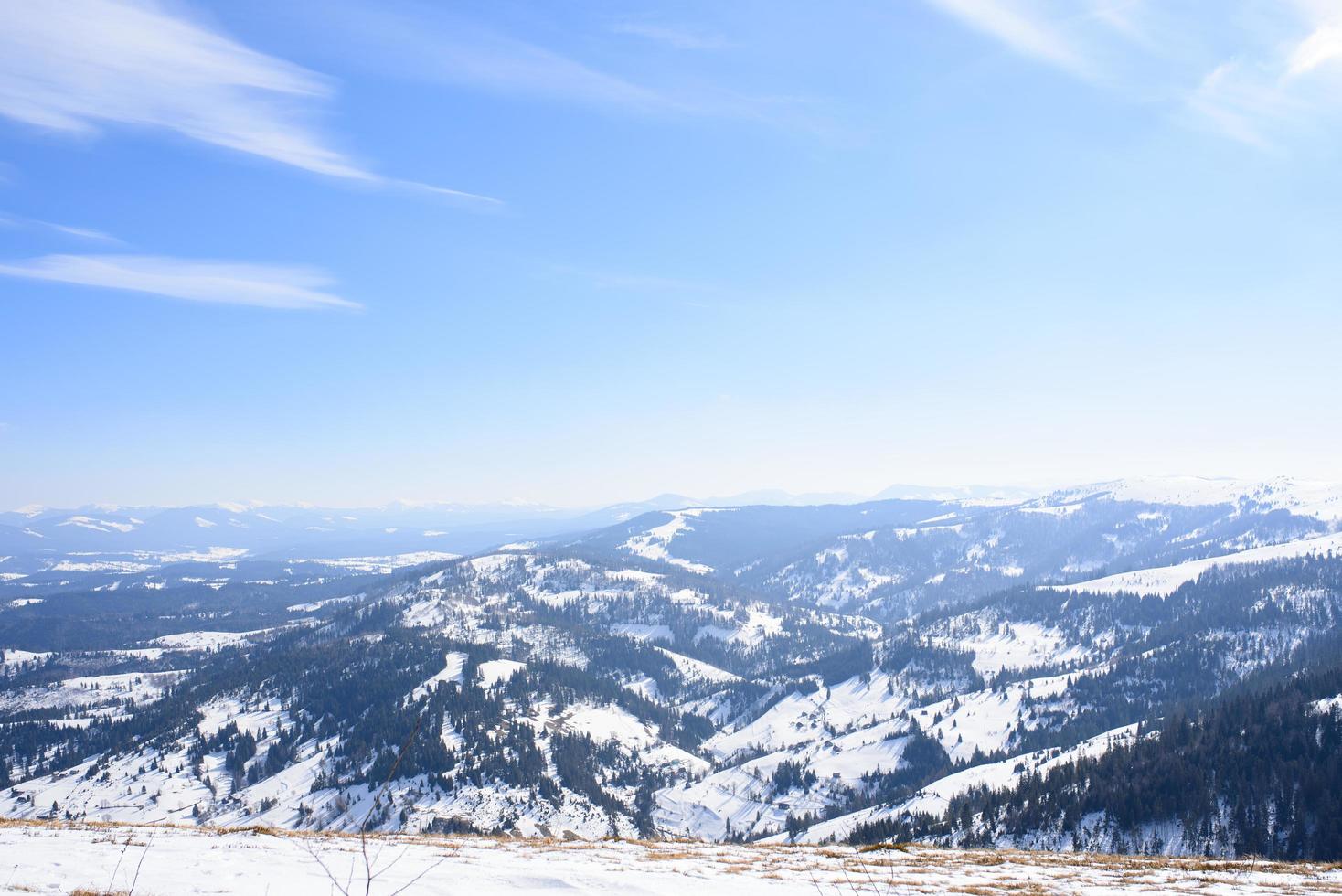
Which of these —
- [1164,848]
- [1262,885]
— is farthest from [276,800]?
[1262,885]

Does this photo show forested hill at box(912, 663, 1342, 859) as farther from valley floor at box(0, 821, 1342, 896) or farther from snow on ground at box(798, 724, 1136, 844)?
valley floor at box(0, 821, 1342, 896)

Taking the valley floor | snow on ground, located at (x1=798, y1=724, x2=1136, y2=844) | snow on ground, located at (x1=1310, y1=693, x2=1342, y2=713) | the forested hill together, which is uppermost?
the valley floor

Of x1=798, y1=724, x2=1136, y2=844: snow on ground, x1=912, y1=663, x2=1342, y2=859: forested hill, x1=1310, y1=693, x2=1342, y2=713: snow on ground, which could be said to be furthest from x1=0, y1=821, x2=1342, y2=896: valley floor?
x1=798, y1=724, x2=1136, y2=844: snow on ground

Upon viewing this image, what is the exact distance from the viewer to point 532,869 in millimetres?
28094

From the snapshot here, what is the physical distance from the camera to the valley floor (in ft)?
76.6

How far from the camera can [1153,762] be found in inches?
4823

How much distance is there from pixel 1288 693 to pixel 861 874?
551 feet

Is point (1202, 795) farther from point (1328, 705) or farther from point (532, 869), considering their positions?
point (532, 869)

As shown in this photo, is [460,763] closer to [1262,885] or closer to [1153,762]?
[1153,762]

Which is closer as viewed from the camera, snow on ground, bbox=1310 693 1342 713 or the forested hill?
the forested hill

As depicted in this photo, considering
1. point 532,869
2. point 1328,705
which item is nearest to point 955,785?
point 1328,705

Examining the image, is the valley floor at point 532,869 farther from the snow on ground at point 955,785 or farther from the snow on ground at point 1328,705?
the snow on ground at point 955,785

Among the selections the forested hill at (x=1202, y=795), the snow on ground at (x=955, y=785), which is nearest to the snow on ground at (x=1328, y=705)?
the forested hill at (x=1202, y=795)

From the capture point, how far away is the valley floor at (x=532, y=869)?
2336 centimetres
